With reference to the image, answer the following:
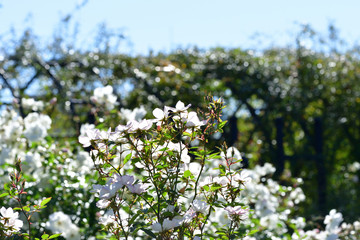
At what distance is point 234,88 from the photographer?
17.7 feet

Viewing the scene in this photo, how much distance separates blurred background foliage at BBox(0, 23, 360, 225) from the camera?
4930 mm

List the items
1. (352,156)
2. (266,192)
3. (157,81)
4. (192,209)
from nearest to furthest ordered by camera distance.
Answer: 1. (192,209)
2. (266,192)
3. (157,81)
4. (352,156)

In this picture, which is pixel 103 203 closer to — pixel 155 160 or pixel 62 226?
pixel 155 160

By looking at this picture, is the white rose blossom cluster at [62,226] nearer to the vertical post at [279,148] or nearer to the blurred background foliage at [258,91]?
the blurred background foliage at [258,91]

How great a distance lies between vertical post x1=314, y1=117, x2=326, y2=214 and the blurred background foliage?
1 centimetres

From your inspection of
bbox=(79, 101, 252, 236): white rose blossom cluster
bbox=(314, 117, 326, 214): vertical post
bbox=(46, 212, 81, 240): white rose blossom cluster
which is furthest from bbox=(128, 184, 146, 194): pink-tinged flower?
bbox=(314, 117, 326, 214): vertical post

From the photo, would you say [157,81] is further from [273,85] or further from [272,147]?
[272,147]

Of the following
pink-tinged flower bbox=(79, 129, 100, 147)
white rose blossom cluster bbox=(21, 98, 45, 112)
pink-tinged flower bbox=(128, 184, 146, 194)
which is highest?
white rose blossom cluster bbox=(21, 98, 45, 112)

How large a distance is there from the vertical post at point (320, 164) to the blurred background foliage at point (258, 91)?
0.5 inches

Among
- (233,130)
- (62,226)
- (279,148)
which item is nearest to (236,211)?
(62,226)

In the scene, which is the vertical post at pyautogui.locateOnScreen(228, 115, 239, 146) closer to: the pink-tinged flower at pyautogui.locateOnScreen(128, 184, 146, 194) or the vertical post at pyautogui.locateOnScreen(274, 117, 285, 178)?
the vertical post at pyautogui.locateOnScreen(274, 117, 285, 178)

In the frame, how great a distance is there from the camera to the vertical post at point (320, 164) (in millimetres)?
5825

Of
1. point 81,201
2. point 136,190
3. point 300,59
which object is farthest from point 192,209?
point 300,59

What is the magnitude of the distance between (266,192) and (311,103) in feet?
9.72
